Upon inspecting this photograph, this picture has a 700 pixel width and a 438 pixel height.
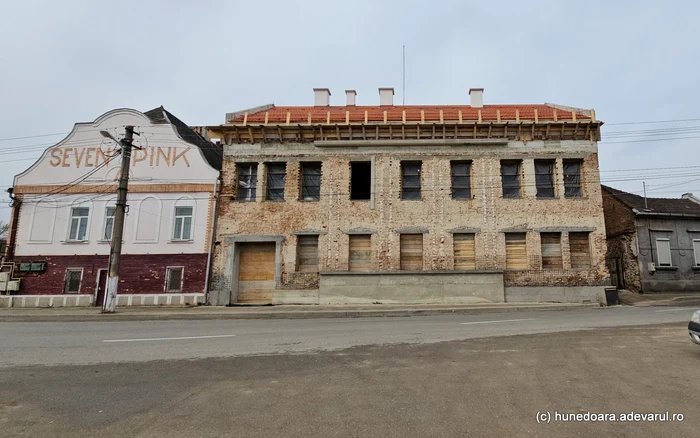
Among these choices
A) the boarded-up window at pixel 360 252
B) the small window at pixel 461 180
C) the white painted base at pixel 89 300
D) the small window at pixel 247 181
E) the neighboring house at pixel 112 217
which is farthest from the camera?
the small window at pixel 247 181

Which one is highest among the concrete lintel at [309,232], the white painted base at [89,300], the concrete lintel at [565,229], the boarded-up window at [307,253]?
the concrete lintel at [565,229]

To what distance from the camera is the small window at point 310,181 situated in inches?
813

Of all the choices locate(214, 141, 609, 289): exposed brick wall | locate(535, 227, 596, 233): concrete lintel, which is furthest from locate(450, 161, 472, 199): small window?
locate(535, 227, 596, 233): concrete lintel

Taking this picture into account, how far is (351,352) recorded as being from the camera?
7102 mm

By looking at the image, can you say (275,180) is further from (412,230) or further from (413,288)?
(413,288)

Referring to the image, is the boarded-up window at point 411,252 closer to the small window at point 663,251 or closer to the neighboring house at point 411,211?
the neighboring house at point 411,211

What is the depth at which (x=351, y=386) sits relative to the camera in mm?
4984

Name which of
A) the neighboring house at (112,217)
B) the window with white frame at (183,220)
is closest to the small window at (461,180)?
the neighboring house at (112,217)

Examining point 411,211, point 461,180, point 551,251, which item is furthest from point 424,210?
point 551,251

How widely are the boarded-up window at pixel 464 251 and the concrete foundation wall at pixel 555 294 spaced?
2.09m

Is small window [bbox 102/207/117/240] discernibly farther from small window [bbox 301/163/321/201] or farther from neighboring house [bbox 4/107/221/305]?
small window [bbox 301/163/321/201]

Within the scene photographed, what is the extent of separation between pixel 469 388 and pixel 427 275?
560 inches

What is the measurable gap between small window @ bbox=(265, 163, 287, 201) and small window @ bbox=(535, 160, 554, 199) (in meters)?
13.2

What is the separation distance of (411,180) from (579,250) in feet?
29.5
